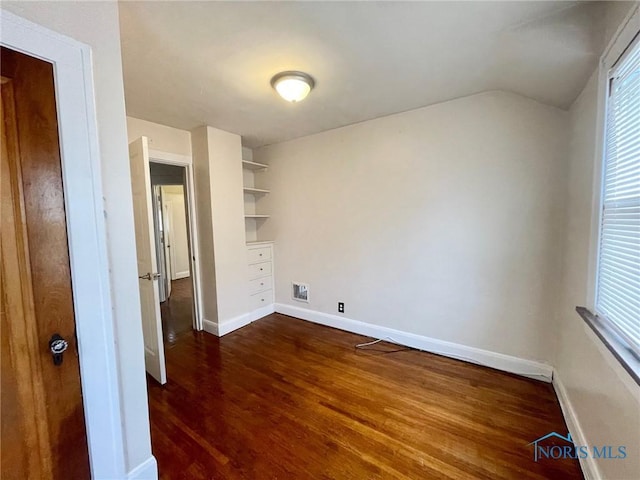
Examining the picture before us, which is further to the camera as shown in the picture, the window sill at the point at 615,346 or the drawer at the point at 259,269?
the drawer at the point at 259,269

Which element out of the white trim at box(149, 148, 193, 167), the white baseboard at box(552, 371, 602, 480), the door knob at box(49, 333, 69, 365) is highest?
the white trim at box(149, 148, 193, 167)

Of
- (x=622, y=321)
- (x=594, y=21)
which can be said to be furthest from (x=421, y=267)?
(x=594, y=21)

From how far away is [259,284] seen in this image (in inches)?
145

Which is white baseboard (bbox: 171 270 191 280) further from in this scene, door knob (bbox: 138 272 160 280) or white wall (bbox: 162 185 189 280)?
door knob (bbox: 138 272 160 280)

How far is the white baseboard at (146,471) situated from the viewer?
1325 mm

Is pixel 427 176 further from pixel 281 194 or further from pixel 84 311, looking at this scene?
pixel 84 311

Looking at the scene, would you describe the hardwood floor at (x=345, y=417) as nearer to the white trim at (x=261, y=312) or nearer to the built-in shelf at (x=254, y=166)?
the white trim at (x=261, y=312)

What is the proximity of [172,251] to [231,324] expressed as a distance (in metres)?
3.91

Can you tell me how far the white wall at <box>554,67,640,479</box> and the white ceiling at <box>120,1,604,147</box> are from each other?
358 millimetres

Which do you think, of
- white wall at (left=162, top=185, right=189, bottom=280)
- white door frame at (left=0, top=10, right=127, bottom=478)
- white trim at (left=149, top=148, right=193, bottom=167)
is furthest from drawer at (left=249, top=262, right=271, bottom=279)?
white wall at (left=162, top=185, right=189, bottom=280)

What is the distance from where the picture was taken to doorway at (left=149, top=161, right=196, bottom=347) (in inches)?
132

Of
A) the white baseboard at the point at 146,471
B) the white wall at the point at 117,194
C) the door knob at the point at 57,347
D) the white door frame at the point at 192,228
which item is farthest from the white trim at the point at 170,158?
the white baseboard at the point at 146,471

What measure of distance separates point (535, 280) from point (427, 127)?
167 cm

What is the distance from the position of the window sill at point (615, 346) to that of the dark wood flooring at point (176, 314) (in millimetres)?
3532
